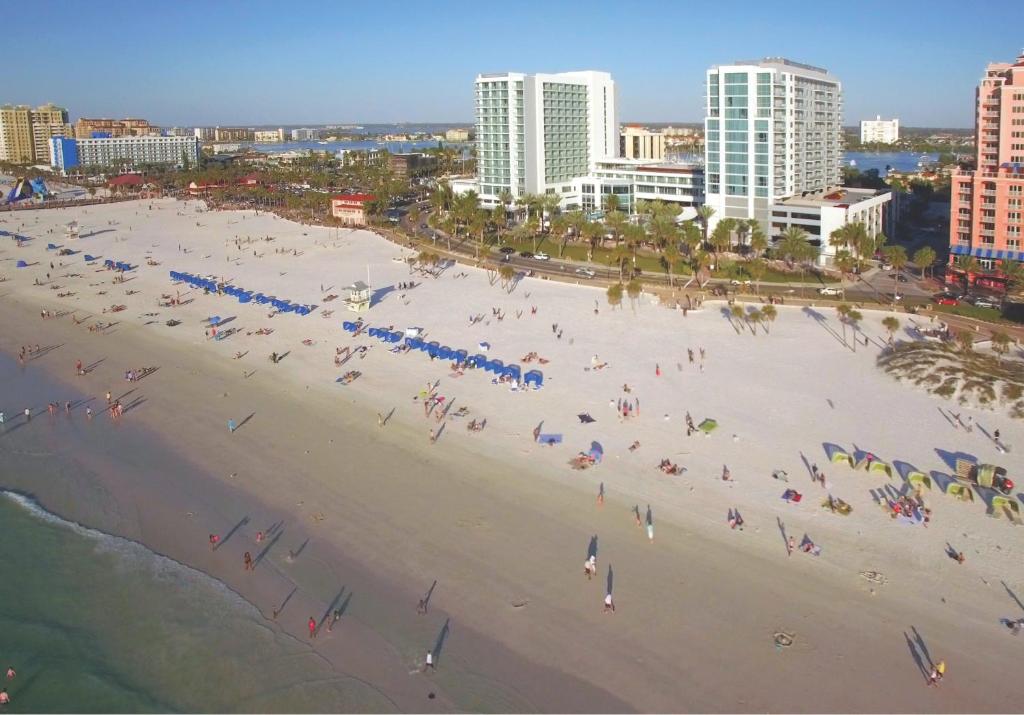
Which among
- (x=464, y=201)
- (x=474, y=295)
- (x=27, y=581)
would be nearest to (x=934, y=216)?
(x=464, y=201)

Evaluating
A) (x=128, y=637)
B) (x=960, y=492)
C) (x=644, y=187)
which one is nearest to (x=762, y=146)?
(x=644, y=187)

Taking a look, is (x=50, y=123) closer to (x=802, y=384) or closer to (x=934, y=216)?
(x=934, y=216)

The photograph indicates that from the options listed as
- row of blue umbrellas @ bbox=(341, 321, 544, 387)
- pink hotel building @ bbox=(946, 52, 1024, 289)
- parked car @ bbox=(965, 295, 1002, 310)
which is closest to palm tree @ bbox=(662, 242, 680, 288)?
pink hotel building @ bbox=(946, 52, 1024, 289)

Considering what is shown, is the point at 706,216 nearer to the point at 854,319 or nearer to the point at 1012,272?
the point at 854,319

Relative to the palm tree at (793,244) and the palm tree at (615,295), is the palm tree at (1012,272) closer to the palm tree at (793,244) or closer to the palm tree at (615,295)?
the palm tree at (793,244)

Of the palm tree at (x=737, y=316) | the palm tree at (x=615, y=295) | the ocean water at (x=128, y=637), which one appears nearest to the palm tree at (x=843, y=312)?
the palm tree at (x=737, y=316)
